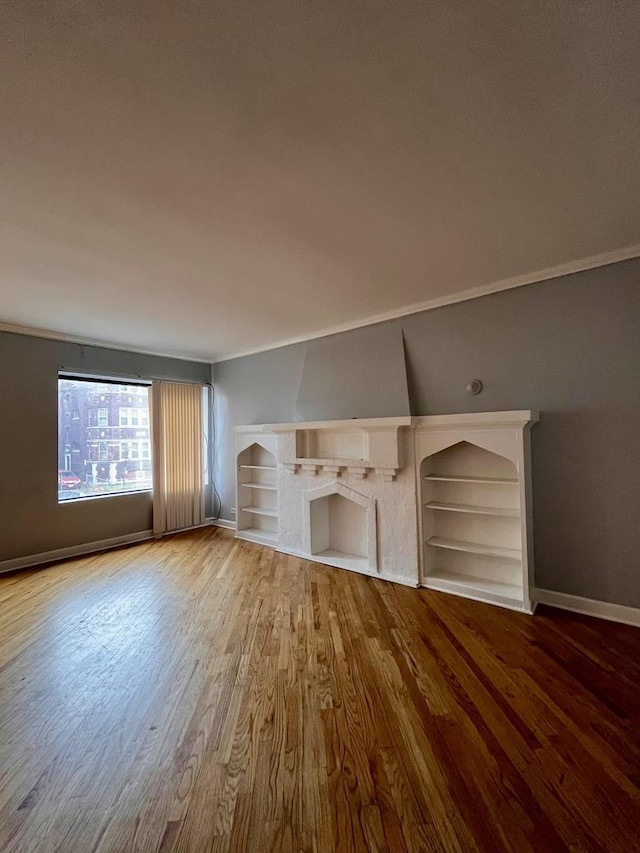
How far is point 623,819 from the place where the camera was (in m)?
1.33

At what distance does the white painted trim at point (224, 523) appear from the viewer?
575 cm

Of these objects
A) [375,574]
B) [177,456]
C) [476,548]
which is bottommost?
[375,574]

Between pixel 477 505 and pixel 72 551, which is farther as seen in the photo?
pixel 72 551

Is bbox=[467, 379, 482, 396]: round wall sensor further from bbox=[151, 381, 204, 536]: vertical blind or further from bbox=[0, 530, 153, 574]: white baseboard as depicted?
bbox=[0, 530, 153, 574]: white baseboard

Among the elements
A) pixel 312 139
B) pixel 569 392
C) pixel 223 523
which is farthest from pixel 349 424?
pixel 223 523

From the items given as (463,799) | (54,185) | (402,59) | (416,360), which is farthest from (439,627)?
(54,185)

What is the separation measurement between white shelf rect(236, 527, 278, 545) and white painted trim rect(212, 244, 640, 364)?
2649mm

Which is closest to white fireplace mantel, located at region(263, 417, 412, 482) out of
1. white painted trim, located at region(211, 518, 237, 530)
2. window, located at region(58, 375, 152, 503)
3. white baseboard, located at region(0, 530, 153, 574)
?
white painted trim, located at region(211, 518, 237, 530)

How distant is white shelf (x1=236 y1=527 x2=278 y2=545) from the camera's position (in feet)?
16.0

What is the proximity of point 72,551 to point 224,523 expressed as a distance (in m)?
2.03

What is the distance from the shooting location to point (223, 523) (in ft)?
19.3

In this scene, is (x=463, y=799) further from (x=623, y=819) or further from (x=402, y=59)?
(x=402, y=59)

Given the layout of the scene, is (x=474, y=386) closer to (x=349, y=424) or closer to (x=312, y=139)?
(x=349, y=424)

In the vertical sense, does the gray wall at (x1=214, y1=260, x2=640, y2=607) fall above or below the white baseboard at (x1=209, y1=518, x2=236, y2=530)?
above
